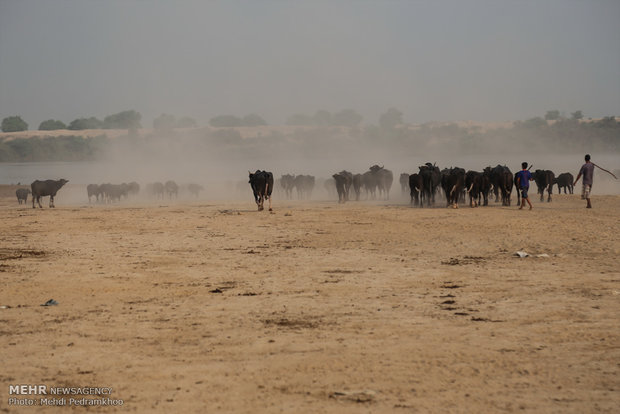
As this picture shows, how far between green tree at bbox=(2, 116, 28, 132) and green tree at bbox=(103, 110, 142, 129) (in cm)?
2314

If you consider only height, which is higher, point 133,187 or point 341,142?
point 341,142

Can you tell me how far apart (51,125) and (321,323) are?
183 m

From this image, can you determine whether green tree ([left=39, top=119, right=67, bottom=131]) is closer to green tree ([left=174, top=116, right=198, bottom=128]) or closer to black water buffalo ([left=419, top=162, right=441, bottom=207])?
green tree ([left=174, top=116, right=198, bottom=128])

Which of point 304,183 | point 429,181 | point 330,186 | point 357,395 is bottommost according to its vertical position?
point 357,395

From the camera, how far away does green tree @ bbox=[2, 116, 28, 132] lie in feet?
524

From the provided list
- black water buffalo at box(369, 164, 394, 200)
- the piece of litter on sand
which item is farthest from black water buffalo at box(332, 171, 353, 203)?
the piece of litter on sand

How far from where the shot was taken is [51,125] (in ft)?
570

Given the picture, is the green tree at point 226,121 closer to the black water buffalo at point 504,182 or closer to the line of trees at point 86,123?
the line of trees at point 86,123

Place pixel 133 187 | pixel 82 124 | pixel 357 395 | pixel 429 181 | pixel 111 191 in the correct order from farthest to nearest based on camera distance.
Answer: pixel 82 124 → pixel 133 187 → pixel 111 191 → pixel 429 181 → pixel 357 395

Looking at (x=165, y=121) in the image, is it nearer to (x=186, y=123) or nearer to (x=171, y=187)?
(x=186, y=123)

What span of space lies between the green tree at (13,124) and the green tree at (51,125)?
8.54 m

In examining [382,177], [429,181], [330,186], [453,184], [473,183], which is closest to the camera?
[473,183]

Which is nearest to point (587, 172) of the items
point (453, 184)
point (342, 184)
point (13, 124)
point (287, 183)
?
point (453, 184)

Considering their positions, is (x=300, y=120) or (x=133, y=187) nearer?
(x=133, y=187)
